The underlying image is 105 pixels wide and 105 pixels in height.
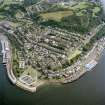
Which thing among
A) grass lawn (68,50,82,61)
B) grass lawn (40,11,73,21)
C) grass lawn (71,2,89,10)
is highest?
grass lawn (71,2,89,10)

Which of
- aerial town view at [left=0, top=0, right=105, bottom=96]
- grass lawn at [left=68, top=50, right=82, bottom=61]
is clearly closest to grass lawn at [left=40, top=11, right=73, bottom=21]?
aerial town view at [left=0, top=0, right=105, bottom=96]

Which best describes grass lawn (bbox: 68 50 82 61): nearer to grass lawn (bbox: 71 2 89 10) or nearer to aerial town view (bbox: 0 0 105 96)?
aerial town view (bbox: 0 0 105 96)

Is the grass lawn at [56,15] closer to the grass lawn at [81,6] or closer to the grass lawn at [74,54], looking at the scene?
the grass lawn at [81,6]

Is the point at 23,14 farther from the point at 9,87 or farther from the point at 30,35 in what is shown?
the point at 9,87

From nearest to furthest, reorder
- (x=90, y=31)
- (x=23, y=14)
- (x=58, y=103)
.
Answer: (x=58, y=103) < (x=90, y=31) < (x=23, y=14)

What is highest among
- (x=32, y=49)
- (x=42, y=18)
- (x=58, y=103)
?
(x=42, y=18)

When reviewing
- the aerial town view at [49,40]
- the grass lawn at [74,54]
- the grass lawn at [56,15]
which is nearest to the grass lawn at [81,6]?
the aerial town view at [49,40]

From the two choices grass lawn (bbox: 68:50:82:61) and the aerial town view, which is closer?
the aerial town view

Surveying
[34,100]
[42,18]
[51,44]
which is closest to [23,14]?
[42,18]

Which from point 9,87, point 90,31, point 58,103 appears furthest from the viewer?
point 90,31
